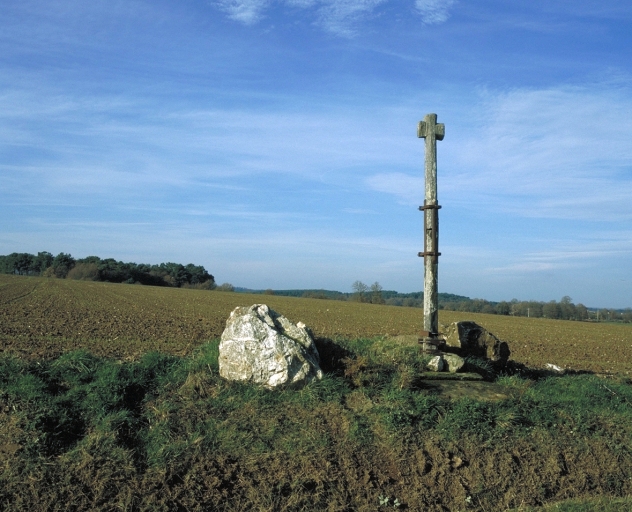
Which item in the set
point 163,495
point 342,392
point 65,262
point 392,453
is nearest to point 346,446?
point 392,453

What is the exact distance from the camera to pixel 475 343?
10.8 m

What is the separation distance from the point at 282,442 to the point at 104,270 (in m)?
112

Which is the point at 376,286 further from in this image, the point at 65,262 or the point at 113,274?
the point at 65,262

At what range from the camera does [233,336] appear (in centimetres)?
748

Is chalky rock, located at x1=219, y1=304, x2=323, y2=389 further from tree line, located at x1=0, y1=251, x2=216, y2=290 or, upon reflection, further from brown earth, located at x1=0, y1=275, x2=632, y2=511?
tree line, located at x1=0, y1=251, x2=216, y2=290

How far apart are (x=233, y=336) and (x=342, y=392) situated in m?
1.69

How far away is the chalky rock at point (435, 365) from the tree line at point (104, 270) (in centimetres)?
10597

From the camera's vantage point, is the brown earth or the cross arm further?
the cross arm


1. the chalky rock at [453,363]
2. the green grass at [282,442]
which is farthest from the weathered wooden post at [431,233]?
the green grass at [282,442]

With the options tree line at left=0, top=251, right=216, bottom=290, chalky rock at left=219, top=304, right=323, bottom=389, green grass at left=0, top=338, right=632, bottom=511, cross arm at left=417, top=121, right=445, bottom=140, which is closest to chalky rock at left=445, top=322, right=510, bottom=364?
green grass at left=0, top=338, right=632, bottom=511

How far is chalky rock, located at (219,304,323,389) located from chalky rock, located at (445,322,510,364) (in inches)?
163

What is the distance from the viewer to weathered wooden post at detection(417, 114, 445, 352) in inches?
374

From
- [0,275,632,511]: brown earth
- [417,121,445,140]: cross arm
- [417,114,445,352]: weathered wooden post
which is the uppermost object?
[417,121,445,140]: cross arm

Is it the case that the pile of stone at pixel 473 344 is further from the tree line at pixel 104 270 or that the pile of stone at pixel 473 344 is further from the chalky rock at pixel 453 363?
the tree line at pixel 104 270
